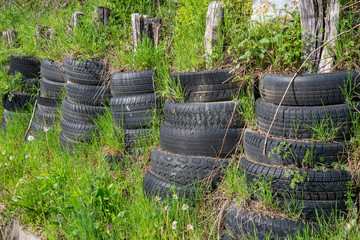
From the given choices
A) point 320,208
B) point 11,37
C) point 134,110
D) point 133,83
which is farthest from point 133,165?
point 11,37

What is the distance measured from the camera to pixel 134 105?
4590 mm

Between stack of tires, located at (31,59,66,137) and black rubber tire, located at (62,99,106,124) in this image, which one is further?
stack of tires, located at (31,59,66,137)

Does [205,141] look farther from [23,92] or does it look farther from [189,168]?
[23,92]

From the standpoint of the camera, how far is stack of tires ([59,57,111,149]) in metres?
5.23

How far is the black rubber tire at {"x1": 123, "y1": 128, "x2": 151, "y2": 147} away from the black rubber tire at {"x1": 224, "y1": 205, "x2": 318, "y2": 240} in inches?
63.1

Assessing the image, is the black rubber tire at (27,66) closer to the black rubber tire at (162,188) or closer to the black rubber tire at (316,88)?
the black rubber tire at (162,188)

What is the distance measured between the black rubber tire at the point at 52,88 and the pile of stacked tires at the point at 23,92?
29.6 inches

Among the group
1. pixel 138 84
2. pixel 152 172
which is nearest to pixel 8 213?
pixel 152 172

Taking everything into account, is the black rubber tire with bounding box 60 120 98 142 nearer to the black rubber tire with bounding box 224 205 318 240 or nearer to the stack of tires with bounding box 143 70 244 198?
the stack of tires with bounding box 143 70 244 198

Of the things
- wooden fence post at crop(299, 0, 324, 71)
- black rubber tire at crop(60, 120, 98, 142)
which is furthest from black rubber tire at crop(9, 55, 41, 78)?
wooden fence post at crop(299, 0, 324, 71)

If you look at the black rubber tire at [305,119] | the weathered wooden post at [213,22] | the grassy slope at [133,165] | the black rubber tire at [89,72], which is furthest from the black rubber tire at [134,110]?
the black rubber tire at [305,119]

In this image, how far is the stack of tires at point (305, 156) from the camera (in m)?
3.04

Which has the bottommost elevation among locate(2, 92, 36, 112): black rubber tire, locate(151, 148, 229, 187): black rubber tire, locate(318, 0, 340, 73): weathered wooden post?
locate(151, 148, 229, 187): black rubber tire

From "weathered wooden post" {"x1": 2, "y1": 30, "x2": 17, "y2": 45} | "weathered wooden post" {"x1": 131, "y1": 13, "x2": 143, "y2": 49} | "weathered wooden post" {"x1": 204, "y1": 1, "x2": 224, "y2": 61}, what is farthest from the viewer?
"weathered wooden post" {"x1": 2, "y1": 30, "x2": 17, "y2": 45}
